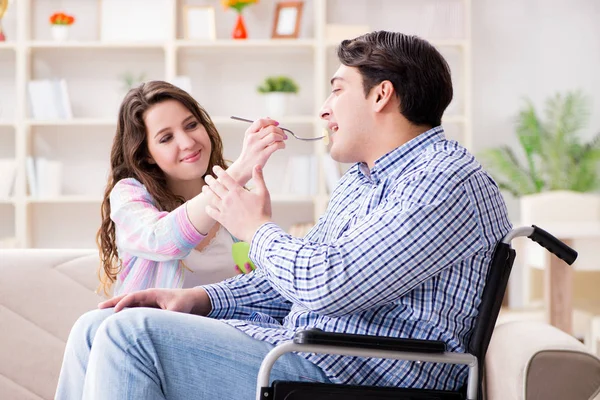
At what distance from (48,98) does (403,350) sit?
4145 millimetres

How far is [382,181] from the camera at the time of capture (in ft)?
5.20

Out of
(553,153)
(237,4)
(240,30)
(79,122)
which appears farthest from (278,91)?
(553,153)

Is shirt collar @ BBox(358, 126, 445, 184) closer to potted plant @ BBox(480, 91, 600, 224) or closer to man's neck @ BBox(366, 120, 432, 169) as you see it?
man's neck @ BBox(366, 120, 432, 169)

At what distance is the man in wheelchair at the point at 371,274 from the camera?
1353mm

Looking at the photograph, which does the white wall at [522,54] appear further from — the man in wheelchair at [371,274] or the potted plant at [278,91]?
the man in wheelchair at [371,274]

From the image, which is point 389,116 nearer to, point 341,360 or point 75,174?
point 341,360

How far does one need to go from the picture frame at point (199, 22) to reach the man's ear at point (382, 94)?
11.7 ft

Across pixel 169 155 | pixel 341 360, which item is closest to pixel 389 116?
pixel 341 360

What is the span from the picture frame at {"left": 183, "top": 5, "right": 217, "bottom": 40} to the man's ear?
3.56 meters

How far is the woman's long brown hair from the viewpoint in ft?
6.97

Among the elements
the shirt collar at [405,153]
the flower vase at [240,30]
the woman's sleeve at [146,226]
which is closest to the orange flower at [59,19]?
the flower vase at [240,30]

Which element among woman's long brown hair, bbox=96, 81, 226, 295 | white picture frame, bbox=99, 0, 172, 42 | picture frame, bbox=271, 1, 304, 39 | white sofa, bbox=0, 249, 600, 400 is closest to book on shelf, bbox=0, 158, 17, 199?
white picture frame, bbox=99, 0, 172, 42

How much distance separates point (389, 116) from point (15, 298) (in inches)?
44.2

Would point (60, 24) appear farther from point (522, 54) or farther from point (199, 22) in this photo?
point (522, 54)
